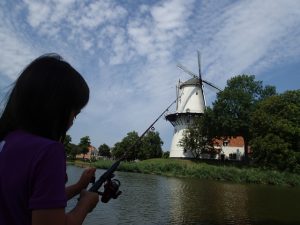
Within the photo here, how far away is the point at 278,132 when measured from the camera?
2192 inches

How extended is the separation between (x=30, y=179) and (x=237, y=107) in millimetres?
67526

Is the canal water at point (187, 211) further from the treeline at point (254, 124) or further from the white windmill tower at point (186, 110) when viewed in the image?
the white windmill tower at point (186, 110)

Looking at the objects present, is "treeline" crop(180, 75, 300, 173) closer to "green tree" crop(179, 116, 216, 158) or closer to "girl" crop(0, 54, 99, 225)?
"green tree" crop(179, 116, 216, 158)

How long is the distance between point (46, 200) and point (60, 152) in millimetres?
208

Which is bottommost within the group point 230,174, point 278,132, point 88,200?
point 88,200

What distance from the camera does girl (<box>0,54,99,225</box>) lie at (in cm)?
166

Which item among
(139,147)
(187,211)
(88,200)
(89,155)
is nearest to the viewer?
(88,200)

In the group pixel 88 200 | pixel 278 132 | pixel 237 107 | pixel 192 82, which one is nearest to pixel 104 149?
pixel 192 82

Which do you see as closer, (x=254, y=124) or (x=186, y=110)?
(x=254, y=124)

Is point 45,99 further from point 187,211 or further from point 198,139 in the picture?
point 198,139

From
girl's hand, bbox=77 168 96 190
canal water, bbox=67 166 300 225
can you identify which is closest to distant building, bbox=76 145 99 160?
canal water, bbox=67 166 300 225

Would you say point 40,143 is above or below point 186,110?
below

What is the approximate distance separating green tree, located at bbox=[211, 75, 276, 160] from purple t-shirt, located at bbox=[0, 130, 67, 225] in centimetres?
6468

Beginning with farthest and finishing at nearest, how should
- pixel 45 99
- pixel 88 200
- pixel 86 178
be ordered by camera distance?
pixel 86 178 → pixel 88 200 → pixel 45 99
